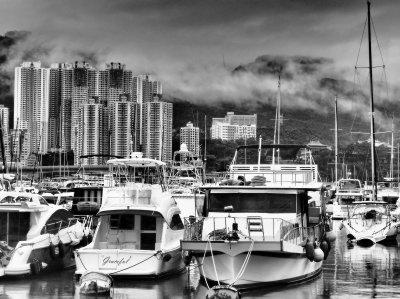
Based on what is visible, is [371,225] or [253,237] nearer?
[253,237]

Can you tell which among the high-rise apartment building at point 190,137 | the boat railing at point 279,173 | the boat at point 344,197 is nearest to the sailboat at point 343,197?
the boat at point 344,197

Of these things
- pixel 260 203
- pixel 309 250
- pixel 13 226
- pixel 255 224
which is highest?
pixel 260 203

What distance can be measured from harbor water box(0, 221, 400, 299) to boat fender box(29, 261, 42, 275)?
23cm

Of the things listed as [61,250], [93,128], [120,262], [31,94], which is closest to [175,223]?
[120,262]

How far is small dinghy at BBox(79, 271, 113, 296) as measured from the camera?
1967 centimetres

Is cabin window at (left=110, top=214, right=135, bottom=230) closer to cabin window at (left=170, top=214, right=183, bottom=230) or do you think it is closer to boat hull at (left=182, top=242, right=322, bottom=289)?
cabin window at (left=170, top=214, right=183, bottom=230)

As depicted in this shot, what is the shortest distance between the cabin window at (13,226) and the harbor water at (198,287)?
5.91 feet

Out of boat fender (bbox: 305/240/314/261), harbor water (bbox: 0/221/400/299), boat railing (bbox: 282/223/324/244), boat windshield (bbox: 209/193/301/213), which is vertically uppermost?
boat windshield (bbox: 209/193/301/213)

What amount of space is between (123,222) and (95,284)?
4427 millimetres

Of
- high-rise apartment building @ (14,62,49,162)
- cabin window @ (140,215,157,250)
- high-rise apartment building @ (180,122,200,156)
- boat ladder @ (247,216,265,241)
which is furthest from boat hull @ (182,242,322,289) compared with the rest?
high-rise apartment building @ (14,62,49,162)

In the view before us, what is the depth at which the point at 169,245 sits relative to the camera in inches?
903

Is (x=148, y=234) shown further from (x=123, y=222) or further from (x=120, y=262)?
(x=120, y=262)

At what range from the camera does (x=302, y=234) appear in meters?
22.2

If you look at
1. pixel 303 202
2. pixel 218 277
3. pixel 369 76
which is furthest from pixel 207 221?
pixel 369 76
